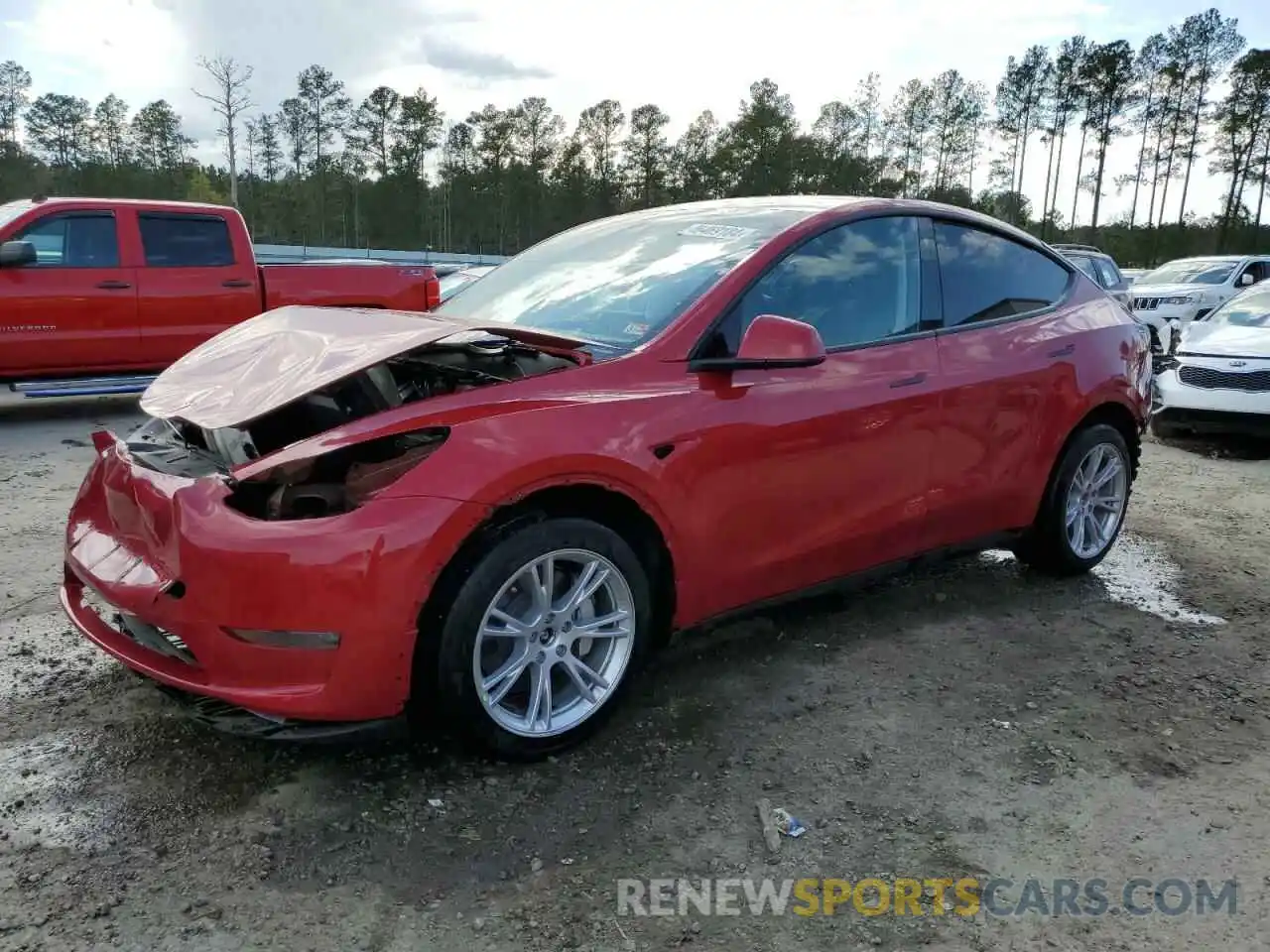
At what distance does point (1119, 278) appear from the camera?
13773 mm

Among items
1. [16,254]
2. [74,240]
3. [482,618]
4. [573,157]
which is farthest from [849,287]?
[573,157]

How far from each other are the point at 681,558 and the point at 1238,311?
9080mm

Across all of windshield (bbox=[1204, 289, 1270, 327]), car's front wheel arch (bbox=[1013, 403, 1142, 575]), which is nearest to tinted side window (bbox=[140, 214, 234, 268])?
car's front wheel arch (bbox=[1013, 403, 1142, 575])

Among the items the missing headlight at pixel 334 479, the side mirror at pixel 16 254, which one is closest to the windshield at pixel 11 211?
the side mirror at pixel 16 254

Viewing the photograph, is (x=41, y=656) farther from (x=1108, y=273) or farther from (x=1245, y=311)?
(x=1108, y=273)

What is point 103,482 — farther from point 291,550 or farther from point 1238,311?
point 1238,311

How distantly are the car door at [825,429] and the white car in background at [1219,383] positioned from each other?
5269 millimetres

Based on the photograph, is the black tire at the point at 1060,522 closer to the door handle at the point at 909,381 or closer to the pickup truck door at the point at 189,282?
the door handle at the point at 909,381

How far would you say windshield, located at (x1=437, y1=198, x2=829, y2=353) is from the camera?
3.17 metres

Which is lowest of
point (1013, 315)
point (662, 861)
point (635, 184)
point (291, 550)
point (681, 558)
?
point (662, 861)

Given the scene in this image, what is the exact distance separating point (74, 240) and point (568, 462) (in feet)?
25.3

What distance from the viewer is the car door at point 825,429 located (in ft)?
9.80

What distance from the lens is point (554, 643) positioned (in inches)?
106

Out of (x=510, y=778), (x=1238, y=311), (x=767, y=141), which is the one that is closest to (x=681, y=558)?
(x=510, y=778)
